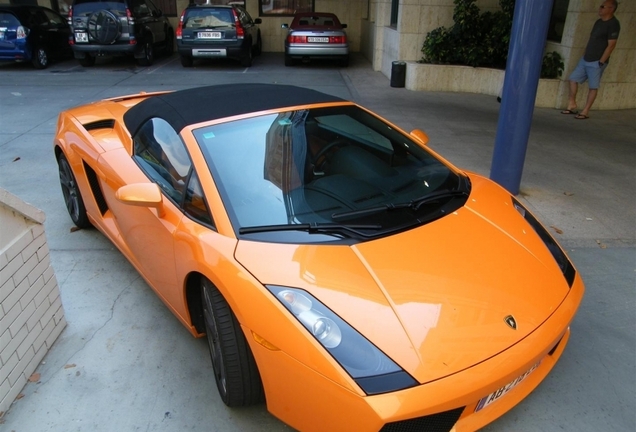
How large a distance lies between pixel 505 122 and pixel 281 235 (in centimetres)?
336

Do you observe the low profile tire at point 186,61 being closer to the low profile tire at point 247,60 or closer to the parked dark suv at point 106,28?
the parked dark suv at point 106,28

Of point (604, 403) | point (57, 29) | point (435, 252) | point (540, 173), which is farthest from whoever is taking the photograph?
point (57, 29)

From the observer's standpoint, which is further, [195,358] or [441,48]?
[441,48]

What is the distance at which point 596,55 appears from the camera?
25.2ft

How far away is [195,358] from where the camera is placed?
2732 mm

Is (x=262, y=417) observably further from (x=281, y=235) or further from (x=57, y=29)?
(x=57, y=29)

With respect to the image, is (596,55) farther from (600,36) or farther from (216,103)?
(216,103)

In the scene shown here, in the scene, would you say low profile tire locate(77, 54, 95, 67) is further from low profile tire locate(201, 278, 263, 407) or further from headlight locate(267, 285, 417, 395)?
headlight locate(267, 285, 417, 395)

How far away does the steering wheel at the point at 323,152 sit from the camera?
274 cm

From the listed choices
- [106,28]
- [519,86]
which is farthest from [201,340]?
[106,28]

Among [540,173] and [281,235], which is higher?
[281,235]

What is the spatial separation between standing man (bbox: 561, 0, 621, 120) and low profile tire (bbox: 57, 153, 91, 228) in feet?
25.0

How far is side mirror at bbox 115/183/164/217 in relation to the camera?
2467mm

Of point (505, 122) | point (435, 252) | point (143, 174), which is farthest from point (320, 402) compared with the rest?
point (505, 122)
